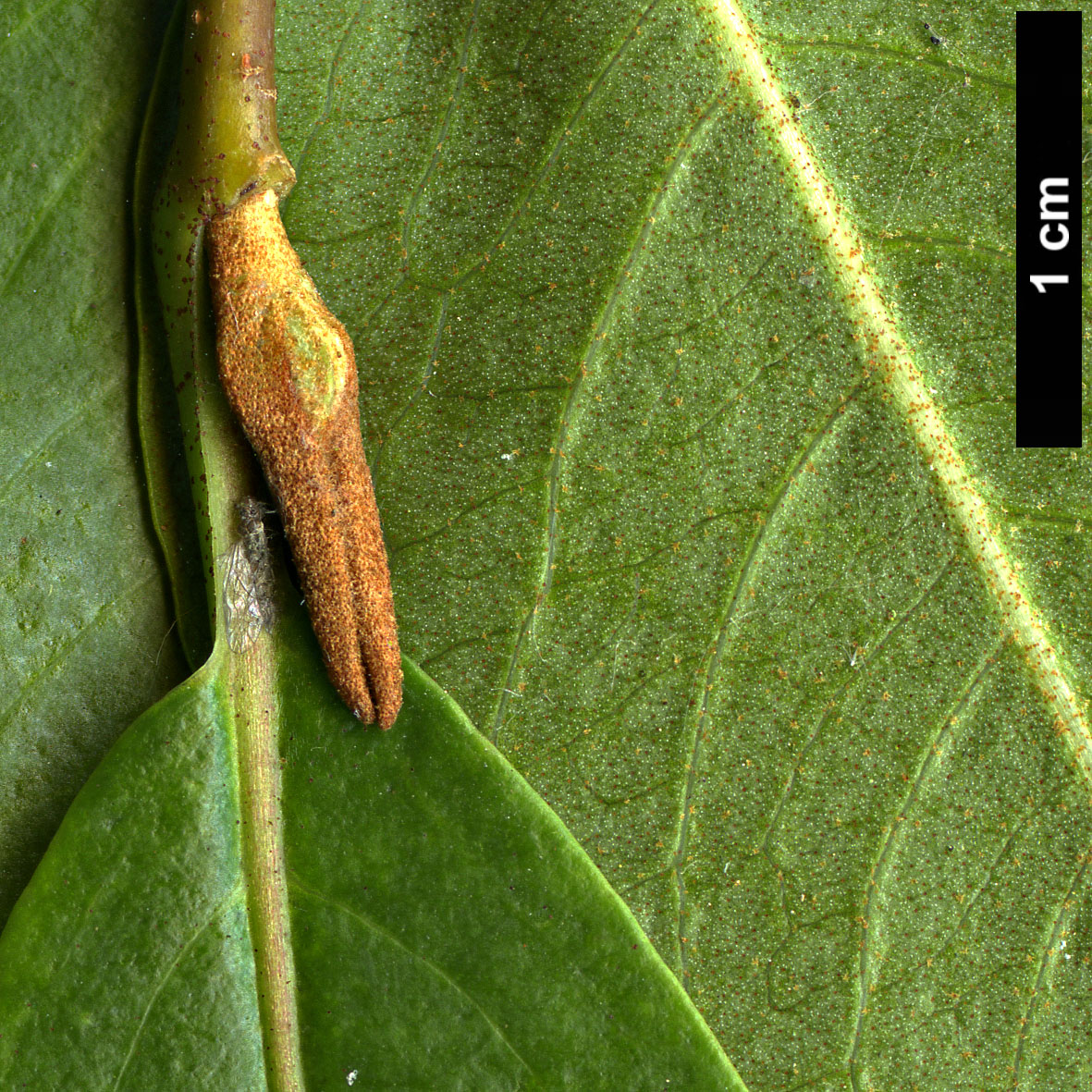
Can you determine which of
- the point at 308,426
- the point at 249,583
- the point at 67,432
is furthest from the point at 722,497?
the point at 67,432

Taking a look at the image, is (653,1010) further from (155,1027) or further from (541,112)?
(541,112)

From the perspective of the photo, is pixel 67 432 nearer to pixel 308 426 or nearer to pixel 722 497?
pixel 308 426

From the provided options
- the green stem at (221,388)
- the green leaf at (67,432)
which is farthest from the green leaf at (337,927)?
the green leaf at (67,432)

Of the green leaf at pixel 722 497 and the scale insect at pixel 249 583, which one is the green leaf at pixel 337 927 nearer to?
the scale insect at pixel 249 583

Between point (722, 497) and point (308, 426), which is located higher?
point (308, 426)

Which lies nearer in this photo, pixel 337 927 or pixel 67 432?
pixel 337 927

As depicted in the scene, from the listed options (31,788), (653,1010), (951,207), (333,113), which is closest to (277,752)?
(31,788)

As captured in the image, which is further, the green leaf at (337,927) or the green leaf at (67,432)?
the green leaf at (67,432)
